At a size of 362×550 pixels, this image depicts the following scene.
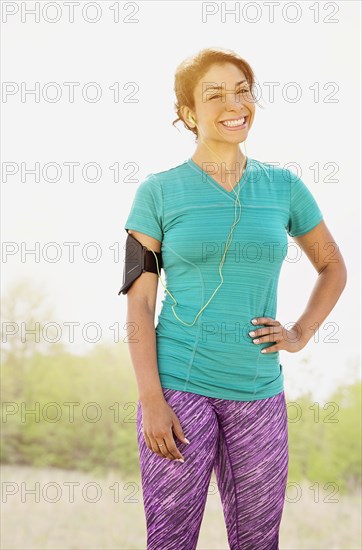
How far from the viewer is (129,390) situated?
Result: 4047 mm

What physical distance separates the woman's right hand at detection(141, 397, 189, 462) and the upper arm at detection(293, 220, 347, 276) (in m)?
0.52

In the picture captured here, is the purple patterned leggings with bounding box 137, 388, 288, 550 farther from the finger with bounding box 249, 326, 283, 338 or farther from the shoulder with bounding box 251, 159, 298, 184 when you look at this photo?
the shoulder with bounding box 251, 159, 298, 184

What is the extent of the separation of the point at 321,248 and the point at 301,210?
0.40 ft

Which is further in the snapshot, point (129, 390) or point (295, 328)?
point (129, 390)

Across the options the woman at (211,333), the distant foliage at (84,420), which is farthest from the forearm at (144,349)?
the distant foliage at (84,420)

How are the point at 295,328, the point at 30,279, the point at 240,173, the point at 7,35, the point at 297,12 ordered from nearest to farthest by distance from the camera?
the point at 240,173, the point at 295,328, the point at 297,12, the point at 7,35, the point at 30,279

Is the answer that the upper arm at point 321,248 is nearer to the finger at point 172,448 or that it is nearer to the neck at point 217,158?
the neck at point 217,158

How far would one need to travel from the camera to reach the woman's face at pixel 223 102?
1.55 m

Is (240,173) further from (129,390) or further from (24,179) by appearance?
(129,390)

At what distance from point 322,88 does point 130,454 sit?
7.08 ft

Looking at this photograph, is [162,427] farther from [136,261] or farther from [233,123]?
[233,123]

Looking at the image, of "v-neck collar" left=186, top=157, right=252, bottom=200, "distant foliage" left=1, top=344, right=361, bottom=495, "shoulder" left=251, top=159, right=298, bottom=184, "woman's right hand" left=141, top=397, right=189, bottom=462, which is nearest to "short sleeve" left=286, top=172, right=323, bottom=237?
"shoulder" left=251, top=159, right=298, bottom=184

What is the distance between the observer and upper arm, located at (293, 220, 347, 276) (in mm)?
1722

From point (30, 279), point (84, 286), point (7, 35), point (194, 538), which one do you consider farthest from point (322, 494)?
point (7, 35)
